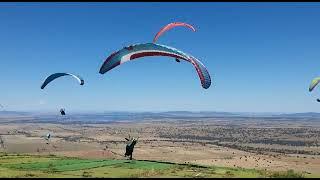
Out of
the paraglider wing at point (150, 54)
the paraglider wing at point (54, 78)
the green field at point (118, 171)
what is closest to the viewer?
the green field at point (118, 171)

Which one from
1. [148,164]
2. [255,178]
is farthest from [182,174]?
[148,164]

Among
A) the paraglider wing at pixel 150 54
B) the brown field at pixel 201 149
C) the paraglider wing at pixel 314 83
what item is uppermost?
the paraglider wing at pixel 150 54

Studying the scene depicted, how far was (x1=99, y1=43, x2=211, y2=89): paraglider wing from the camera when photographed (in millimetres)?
22594

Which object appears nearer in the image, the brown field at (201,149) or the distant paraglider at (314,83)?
the distant paraglider at (314,83)

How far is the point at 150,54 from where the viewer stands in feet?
78.9

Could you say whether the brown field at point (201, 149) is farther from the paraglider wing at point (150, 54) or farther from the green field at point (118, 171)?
the paraglider wing at point (150, 54)

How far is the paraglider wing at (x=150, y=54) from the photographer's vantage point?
22594mm

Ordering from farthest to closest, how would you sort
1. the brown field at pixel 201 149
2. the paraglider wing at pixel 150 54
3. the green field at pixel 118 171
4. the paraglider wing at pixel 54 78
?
1. the brown field at pixel 201 149
2. the paraglider wing at pixel 54 78
3. the paraglider wing at pixel 150 54
4. the green field at pixel 118 171

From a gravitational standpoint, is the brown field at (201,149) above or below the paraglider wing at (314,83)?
below

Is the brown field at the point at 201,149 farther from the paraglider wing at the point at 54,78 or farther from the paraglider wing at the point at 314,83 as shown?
the paraglider wing at the point at 54,78

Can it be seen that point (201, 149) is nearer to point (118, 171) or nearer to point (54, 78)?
point (54, 78)

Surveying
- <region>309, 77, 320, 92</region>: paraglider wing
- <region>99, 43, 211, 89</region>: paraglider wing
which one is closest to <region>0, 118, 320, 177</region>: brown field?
<region>309, 77, 320, 92</region>: paraglider wing

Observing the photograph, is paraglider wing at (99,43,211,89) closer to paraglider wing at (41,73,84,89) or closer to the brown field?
paraglider wing at (41,73,84,89)

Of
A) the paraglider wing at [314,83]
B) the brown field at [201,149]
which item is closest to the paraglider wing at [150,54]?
the paraglider wing at [314,83]
